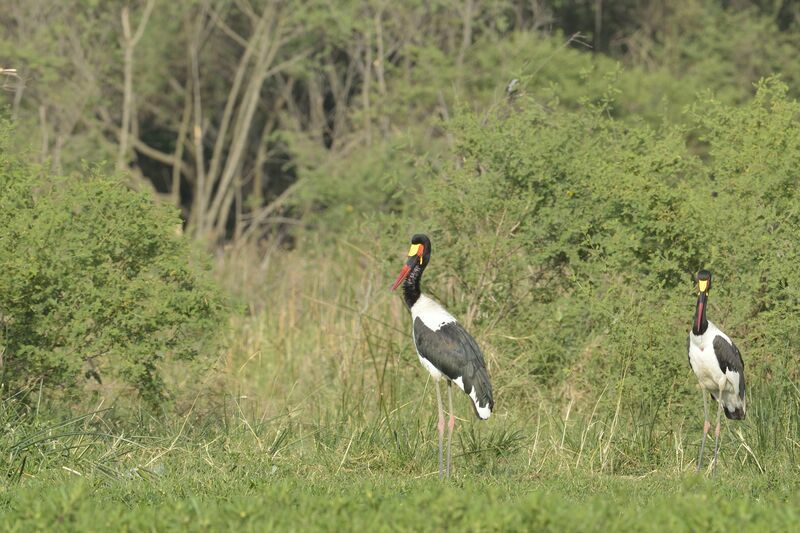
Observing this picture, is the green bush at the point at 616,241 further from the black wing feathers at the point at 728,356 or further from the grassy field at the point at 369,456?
the black wing feathers at the point at 728,356

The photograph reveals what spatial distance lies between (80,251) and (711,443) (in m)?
4.71

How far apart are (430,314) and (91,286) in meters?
2.38

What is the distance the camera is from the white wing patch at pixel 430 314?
31.5 ft

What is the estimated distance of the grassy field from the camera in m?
6.45

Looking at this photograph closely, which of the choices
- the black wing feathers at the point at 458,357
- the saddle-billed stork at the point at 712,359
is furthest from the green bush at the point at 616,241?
the black wing feathers at the point at 458,357

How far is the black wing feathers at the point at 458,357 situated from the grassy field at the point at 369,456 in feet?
1.66

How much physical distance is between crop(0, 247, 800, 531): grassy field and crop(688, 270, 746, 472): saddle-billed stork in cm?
23

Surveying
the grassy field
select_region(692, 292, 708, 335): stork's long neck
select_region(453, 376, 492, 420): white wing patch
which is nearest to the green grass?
the grassy field

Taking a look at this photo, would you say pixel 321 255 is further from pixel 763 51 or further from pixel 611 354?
pixel 763 51

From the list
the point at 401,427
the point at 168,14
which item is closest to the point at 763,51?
the point at 168,14

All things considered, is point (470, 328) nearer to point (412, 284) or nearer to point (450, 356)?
point (412, 284)

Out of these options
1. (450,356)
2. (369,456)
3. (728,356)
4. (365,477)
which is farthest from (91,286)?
(728,356)

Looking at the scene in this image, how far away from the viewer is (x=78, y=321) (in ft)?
30.8

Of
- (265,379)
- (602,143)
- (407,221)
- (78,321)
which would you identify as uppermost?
(602,143)
